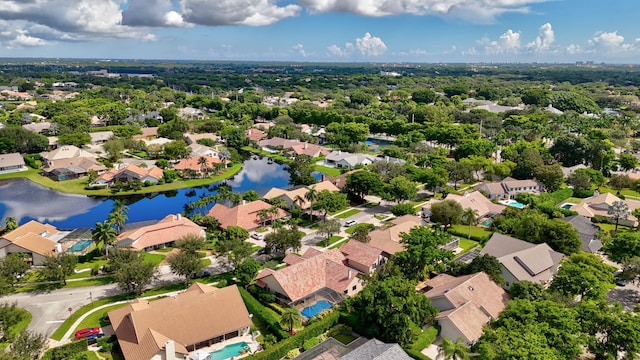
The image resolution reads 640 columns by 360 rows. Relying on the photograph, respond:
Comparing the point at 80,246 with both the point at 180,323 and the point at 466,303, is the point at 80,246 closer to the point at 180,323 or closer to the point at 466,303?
the point at 180,323

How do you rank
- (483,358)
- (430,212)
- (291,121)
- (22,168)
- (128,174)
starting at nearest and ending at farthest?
(483,358), (430,212), (128,174), (22,168), (291,121)

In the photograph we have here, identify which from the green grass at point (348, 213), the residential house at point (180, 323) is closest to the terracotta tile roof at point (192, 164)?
the green grass at point (348, 213)

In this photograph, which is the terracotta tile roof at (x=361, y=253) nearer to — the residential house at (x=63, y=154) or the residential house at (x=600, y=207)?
the residential house at (x=600, y=207)

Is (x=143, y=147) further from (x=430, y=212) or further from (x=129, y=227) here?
(x=430, y=212)

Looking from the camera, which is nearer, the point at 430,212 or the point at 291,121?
the point at 430,212

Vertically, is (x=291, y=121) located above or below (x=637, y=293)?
above

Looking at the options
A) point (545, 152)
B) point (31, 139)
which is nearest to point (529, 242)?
point (545, 152)
